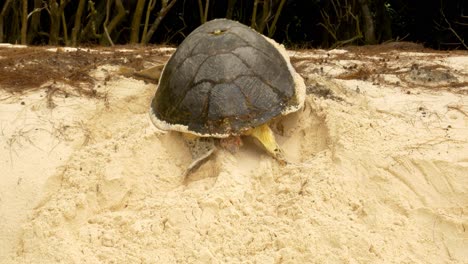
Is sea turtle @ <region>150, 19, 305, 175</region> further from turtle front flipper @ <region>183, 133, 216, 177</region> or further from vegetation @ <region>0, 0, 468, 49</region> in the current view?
vegetation @ <region>0, 0, 468, 49</region>

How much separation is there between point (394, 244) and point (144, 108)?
209cm

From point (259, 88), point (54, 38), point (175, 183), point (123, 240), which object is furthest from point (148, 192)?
point (54, 38)

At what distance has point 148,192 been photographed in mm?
3469

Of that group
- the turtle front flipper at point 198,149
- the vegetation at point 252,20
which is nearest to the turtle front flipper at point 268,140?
the turtle front flipper at point 198,149

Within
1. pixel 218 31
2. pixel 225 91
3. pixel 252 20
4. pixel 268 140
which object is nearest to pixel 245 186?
pixel 268 140

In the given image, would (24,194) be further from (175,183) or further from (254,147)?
(254,147)

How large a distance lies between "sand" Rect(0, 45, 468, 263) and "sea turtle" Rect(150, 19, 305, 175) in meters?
0.13

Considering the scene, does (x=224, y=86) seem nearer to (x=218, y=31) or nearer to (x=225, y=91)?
(x=225, y=91)

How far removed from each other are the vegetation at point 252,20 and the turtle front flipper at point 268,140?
4141mm

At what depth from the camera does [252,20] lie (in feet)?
26.8

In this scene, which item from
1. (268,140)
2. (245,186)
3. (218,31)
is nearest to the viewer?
(245,186)

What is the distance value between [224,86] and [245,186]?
66 centimetres

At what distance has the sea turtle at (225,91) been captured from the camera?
140 inches

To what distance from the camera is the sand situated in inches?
120
